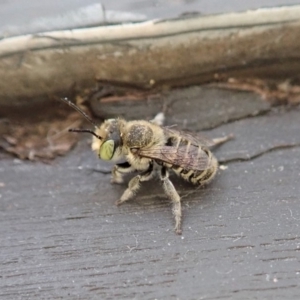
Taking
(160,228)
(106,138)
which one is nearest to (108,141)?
(106,138)

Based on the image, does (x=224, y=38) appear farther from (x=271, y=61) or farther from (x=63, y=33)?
(x=63, y=33)

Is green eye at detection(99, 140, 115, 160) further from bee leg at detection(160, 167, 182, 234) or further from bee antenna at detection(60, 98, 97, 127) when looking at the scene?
bee leg at detection(160, 167, 182, 234)

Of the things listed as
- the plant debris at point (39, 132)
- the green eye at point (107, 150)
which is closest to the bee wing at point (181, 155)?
the green eye at point (107, 150)

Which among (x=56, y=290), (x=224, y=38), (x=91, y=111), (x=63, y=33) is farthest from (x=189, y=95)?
(x=56, y=290)

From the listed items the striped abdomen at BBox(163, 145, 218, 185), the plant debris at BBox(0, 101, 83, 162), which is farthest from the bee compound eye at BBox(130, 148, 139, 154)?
the plant debris at BBox(0, 101, 83, 162)

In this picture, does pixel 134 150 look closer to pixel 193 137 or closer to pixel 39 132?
→ pixel 193 137

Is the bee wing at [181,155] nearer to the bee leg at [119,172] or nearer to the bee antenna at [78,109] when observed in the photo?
the bee leg at [119,172]
